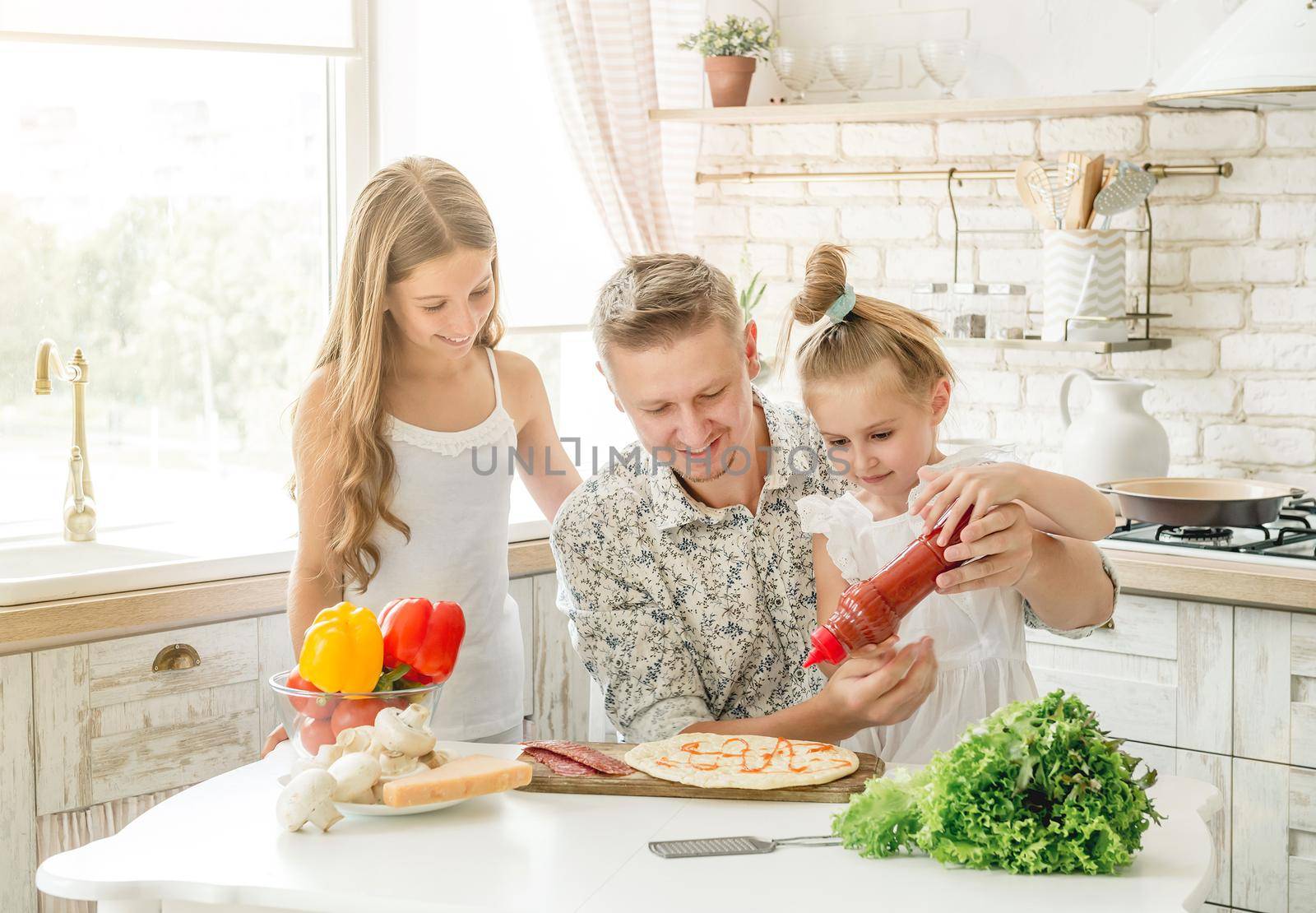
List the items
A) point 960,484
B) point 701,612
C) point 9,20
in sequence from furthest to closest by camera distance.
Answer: point 9,20
point 701,612
point 960,484

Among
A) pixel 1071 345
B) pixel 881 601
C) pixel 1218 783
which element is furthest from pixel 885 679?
pixel 1071 345

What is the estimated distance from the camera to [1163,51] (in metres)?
3.22

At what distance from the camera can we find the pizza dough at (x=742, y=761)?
148 centimetres

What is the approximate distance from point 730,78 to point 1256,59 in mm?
1550

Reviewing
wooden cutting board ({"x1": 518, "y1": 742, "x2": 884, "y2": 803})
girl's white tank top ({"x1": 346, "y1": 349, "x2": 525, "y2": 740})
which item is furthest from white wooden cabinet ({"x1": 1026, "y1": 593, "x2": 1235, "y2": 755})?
wooden cutting board ({"x1": 518, "y1": 742, "x2": 884, "y2": 803})

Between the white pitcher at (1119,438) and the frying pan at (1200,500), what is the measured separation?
0.14m

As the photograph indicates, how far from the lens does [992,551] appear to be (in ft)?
5.27

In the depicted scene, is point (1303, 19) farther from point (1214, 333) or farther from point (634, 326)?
point (634, 326)

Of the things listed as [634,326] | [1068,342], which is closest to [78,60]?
[634,326]

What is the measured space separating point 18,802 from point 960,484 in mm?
1621

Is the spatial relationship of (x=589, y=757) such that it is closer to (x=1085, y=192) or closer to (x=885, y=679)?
(x=885, y=679)

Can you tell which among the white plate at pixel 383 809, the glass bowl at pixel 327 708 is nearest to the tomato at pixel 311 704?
the glass bowl at pixel 327 708

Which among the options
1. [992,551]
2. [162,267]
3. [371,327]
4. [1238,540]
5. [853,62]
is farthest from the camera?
[853,62]

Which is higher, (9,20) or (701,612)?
(9,20)
